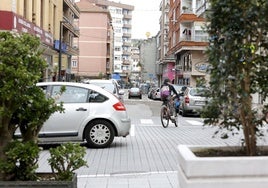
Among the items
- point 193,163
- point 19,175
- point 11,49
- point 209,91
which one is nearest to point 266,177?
point 193,163

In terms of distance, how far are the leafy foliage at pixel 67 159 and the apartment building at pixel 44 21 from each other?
212 inches

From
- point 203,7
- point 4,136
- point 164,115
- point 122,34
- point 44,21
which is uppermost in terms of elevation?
point 122,34

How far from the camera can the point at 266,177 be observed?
4.50m

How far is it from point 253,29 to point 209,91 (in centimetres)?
78

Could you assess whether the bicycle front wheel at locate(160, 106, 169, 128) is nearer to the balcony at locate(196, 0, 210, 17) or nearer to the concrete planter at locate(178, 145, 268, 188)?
the balcony at locate(196, 0, 210, 17)

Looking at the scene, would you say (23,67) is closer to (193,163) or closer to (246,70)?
(193,163)

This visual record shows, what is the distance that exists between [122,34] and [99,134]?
137m

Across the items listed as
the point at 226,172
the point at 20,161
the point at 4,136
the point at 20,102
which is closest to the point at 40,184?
the point at 20,161

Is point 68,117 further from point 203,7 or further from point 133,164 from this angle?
point 203,7

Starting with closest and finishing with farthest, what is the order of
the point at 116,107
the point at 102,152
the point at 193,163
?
the point at 193,163 → the point at 102,152 → the point at 116,107

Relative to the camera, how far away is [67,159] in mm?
4934

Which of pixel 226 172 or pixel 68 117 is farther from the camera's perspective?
pixel 68 117

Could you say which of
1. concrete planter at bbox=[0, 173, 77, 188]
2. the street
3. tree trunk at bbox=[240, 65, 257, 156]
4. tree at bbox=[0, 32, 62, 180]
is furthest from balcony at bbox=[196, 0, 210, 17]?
concrete planter at bbox=[0, 173, 77, 188]

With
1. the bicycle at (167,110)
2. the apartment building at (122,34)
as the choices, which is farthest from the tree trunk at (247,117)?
the apartment building at (122,34)
